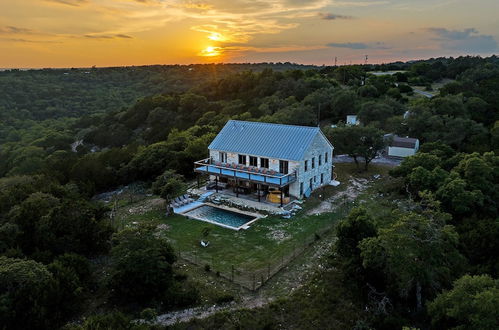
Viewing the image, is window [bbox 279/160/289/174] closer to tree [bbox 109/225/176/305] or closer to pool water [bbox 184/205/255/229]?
pool water [bbox 184/205/255/229]

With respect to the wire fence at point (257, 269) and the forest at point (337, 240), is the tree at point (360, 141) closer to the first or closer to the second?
the forest at point (337, 240)

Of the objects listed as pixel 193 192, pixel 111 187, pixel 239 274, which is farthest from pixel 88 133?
pixel 239 274

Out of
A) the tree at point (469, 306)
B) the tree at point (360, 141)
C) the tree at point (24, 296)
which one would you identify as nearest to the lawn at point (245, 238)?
the tree at point (24, 296)

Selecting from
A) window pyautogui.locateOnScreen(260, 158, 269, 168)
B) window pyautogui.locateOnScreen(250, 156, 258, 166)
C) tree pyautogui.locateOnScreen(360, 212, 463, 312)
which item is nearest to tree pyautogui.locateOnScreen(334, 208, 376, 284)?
tree pyautogui.locateOnScreen(360, 212, 463, 312)

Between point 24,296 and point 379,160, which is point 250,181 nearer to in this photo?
point 24,296

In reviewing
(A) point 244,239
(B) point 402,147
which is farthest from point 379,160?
(A) point 244,239

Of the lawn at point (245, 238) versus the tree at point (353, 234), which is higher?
the tree at point (353, 234)
